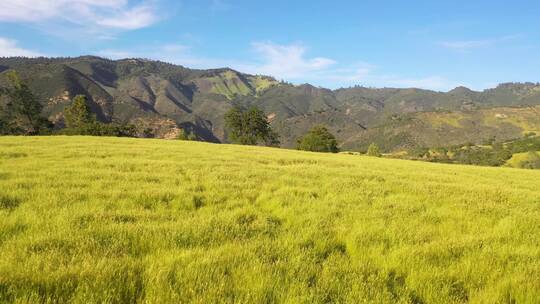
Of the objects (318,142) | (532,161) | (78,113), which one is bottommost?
(532,161)

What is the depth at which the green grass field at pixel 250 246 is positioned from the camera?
14.6 ft

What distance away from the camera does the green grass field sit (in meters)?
4.46

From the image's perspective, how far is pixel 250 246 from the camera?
589 cm

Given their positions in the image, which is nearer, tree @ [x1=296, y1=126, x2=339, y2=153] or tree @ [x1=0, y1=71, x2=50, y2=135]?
tree @ [x1=0, y1=71, x2=50, y2=135]

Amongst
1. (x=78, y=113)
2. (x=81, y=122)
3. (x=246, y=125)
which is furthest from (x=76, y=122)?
(x=246, y=125)

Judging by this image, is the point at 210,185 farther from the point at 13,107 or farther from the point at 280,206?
the point at 13,107

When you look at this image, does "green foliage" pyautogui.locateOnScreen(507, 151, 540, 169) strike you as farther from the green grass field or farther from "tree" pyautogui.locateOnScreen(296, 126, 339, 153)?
the green grass field

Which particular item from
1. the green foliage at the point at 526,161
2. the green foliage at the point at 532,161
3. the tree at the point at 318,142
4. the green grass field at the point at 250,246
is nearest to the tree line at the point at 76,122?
the tree at the point at 318,142

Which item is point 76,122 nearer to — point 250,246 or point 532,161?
point 250,246

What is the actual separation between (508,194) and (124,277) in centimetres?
1377

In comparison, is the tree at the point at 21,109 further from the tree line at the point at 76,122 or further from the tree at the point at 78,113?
the tree at the point at 78,113

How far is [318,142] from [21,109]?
80756mm

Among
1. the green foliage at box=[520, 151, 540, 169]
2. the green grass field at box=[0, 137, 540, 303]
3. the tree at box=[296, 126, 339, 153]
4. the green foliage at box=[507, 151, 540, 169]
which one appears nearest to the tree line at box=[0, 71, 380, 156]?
the tree at box=[296, 126, 339, 153]

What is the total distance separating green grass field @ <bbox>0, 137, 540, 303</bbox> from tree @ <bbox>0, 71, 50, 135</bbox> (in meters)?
104
